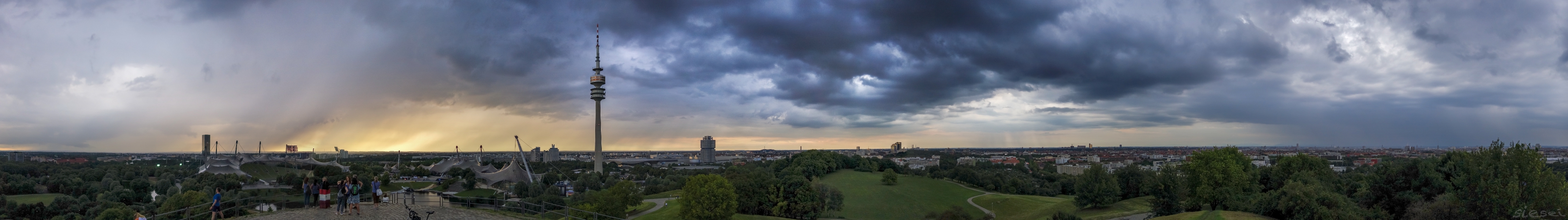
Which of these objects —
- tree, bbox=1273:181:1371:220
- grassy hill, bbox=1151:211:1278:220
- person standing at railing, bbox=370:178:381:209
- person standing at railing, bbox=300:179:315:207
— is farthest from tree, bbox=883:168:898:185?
person standing at railing, bbox=300:179:315:207

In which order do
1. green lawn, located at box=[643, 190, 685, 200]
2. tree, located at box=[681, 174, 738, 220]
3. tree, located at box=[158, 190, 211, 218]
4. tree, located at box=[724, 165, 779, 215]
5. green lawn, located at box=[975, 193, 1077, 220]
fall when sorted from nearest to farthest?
1. tree, located at box=[158, 190, 211, 218]
2. tree, located at box=[681, 174, 738, 220]
3. tree, located at box=[724, 165, 779, 215]
4. green lawn, located at box=[975, 193, 1077, 220]
5. green lawn, located at box=[643, 190, 685, 200]

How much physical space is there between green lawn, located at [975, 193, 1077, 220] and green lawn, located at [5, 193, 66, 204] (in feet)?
274

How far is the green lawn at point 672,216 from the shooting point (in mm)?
52172

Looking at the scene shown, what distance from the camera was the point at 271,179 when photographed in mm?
112812

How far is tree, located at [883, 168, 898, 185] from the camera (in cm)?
9488

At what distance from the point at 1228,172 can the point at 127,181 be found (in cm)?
11392

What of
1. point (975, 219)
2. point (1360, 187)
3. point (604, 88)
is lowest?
point (975, 219)

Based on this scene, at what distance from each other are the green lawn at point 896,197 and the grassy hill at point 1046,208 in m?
2.61

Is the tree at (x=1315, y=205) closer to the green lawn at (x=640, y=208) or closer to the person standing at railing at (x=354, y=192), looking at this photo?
the person standing at railing at (x=354, y=192)

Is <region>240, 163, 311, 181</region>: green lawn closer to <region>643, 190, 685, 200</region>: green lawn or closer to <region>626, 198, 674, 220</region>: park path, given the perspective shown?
<region>643, 190, 685, 200</region>: green lawn

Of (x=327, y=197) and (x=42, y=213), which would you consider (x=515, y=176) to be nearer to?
(x=42, y=213)

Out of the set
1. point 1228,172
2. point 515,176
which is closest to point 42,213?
point 515,176

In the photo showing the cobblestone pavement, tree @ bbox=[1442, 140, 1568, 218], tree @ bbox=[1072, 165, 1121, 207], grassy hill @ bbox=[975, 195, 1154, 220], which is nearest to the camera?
the cobblestone pavement

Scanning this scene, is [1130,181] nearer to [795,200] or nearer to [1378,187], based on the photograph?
[1378,187]
